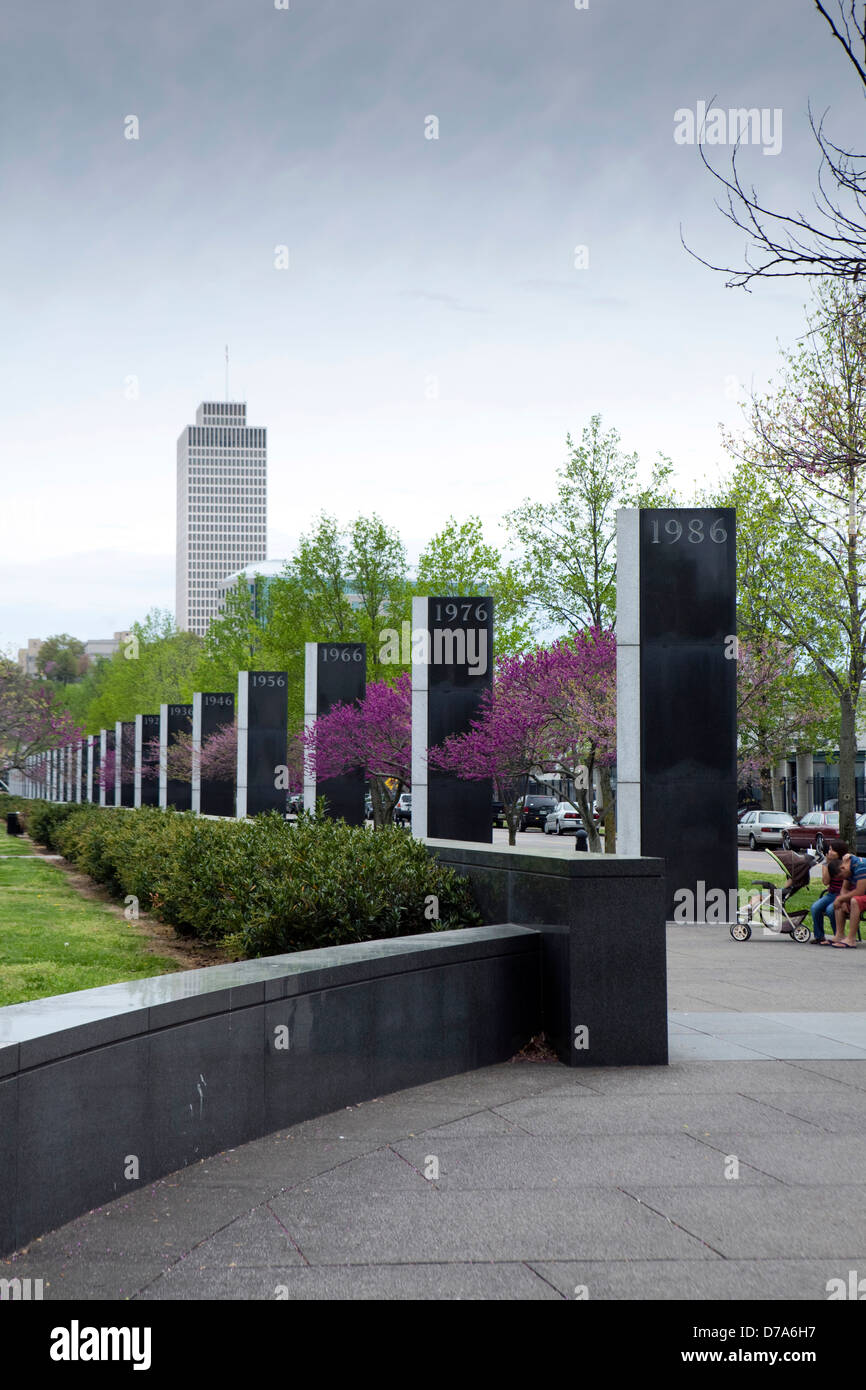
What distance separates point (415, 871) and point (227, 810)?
36017mm

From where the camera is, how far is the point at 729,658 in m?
16.8

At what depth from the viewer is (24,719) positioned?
152 ft

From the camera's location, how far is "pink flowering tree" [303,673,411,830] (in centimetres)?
3073

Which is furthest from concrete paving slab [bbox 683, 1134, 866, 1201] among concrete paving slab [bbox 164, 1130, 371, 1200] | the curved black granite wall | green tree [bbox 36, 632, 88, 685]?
green tree [bbox 36, 632, 88, 685]

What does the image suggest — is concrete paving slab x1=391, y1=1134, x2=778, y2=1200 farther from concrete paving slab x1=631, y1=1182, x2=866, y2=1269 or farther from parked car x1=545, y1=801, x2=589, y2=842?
parked car x1=545, y1=801, x2=589, y2=842

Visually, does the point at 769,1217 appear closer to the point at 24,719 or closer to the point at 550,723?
the point at 550,723

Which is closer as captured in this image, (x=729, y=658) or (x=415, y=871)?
(x=415, y=871)

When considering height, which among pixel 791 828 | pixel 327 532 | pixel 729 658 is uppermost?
Answer: pixel 327 532

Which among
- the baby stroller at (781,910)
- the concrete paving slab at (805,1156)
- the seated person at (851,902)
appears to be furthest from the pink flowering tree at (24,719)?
the concrete paving slab at (805,1156)

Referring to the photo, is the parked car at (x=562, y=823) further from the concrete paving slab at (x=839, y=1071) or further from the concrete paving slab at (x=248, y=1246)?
the concrete paving slab at (x=248, y=1246)

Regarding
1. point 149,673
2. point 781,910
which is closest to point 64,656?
point 149,673

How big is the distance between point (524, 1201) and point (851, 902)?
33.5ft
